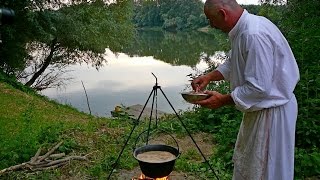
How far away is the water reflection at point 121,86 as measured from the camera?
44.4ft

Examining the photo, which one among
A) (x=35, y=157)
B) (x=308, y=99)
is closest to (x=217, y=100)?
(x=308, y=99)

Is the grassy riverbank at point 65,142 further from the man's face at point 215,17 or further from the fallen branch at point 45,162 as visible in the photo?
the man's face at point 215,17

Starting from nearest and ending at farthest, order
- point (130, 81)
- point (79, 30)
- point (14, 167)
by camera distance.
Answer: point (14, 167) → point (79, 30) → point (130, 81)

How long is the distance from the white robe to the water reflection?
889cm

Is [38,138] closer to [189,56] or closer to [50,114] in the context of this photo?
[50,114]

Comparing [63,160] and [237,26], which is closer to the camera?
[237,26]

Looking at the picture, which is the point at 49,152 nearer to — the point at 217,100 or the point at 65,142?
the point at 65,142

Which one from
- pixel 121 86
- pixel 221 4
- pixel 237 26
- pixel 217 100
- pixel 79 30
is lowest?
pixel 121 86

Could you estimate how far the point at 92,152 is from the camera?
4.79 m

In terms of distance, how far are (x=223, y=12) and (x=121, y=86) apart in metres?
14.6

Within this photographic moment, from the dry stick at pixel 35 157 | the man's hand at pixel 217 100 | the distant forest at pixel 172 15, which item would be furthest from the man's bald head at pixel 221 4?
the distant forest at pixel 172 15

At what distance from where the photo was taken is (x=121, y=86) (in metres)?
16.6

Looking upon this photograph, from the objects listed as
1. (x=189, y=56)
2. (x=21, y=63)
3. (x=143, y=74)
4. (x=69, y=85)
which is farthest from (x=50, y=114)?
(x=189, y=56)

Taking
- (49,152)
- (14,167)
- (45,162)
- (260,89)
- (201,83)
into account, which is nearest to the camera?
(260,89)
